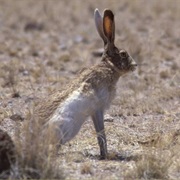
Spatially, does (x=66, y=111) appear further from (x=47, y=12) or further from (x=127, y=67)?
(x=47, y=12)

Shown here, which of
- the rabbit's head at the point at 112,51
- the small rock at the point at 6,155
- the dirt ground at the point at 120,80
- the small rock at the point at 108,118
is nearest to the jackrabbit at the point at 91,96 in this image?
the rabbit's head at the point at 112,51

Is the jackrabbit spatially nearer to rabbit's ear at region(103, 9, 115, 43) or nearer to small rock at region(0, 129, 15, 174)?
rabbit's ear at region(103, 9, 115, 43)

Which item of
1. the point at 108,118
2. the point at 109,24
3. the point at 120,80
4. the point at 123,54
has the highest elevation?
the point at 109,24

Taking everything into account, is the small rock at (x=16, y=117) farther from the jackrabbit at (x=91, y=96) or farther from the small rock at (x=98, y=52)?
the small rock at (x=98, y=52)

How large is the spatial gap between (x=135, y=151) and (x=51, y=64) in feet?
20.7

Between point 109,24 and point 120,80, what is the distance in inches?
155

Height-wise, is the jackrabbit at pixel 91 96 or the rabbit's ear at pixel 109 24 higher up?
the rabbit's ear at pixel 109 24

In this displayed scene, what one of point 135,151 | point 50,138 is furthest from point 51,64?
point 50,138

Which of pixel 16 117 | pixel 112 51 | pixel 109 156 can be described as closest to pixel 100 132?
pixel 109 156

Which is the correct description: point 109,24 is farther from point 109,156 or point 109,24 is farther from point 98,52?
point 98,52

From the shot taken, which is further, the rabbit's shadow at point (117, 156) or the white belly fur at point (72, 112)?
the rabbit's shadow at point (117, 156)

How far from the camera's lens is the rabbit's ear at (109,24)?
7.69 metres

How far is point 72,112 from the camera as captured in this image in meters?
6.93

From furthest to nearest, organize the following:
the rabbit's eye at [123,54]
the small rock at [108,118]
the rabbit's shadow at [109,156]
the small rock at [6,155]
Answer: the small rock at [108,118] → the rabbit's eye at [123,54] → the rabbit's shadow at [109,156] → the small rock at [6,155]
